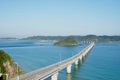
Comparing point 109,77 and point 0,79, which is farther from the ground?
point 0,79

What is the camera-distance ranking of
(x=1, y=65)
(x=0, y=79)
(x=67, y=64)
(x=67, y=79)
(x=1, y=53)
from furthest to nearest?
(x=67, y=64), (x=67, y=79), (x=1, y=53), (x=1, y=65), (x=0, y=79)

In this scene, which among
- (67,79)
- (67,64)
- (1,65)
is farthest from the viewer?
(67,64)

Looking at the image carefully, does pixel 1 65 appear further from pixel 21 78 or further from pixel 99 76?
pixel 99 76

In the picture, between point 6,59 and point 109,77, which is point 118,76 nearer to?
point 109,77

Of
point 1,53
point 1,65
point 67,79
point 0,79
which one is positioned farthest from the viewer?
point 67,79

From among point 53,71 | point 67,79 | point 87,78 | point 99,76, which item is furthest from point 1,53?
point 99,76

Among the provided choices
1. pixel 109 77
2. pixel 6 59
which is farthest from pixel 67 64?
pixel 6 59

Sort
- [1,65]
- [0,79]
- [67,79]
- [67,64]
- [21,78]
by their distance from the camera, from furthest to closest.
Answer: [67,64] < [67,79] < [1,65] < [21,78] < [0,79]

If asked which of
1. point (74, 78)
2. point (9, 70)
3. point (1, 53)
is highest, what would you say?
point (1, 53)

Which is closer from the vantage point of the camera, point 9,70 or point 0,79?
point 0,79
